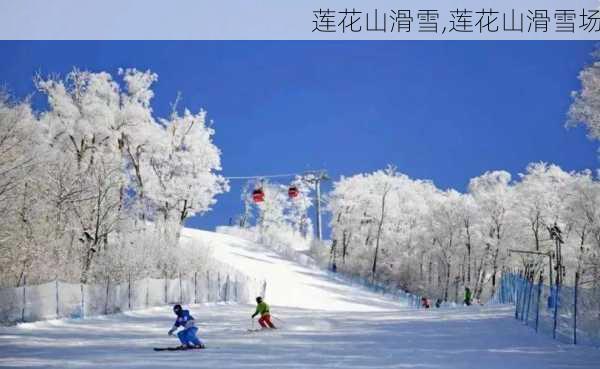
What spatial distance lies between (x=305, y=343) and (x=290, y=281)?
37913mm

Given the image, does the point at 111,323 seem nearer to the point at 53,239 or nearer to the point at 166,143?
the point at 53,239

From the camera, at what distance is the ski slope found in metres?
14.9

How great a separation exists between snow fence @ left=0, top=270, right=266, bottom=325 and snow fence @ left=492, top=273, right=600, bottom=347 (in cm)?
1673

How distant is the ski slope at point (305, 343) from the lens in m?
14.9

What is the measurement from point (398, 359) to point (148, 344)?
7739 millimetres

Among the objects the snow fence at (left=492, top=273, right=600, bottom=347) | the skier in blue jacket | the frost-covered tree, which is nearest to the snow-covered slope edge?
the frost-covered tree

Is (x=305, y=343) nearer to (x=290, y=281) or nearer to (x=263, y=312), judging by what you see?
(x=263, y=312)

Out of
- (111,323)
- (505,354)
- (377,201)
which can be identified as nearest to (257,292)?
(111,323)

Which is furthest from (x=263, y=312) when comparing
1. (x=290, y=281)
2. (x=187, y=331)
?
(x=290, y=281)

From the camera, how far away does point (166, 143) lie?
52094 mm

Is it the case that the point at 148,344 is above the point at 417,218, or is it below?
below

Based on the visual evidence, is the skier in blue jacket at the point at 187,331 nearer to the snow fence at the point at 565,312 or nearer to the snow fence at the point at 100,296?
the snow fence at the point at 100,296

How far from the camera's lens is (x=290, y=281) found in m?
57.1

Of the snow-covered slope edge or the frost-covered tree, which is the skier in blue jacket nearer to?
the frost-covered tree
